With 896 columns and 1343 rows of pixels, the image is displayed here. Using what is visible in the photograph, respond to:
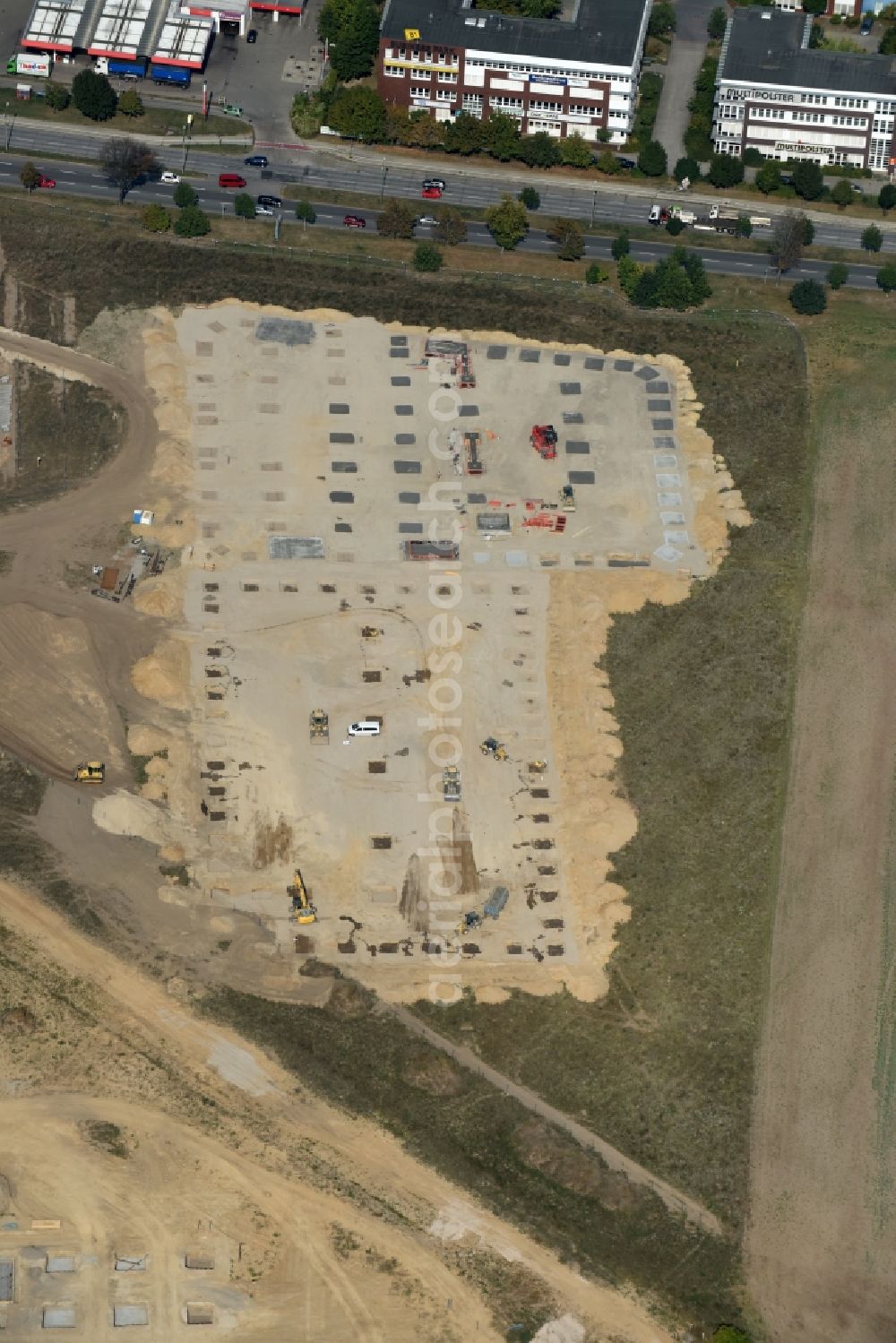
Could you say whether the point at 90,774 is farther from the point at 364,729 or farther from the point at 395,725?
the point at 395,725

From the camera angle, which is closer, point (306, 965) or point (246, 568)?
point (306, 965)

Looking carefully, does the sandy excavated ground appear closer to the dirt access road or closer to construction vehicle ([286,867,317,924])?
construction vehicle ([286,867,317,924])

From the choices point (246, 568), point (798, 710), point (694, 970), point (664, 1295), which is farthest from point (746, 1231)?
point (246, 568)

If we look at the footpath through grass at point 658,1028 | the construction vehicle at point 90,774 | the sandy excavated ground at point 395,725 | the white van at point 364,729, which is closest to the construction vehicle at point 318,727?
the sandy excavated ground at point 395,725

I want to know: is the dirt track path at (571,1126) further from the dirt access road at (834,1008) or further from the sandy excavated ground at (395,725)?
the dirt access road at (834,1008)

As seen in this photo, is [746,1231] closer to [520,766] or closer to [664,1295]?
[664,1295]

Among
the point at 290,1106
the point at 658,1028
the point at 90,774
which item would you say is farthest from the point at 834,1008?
the point at 90,774
